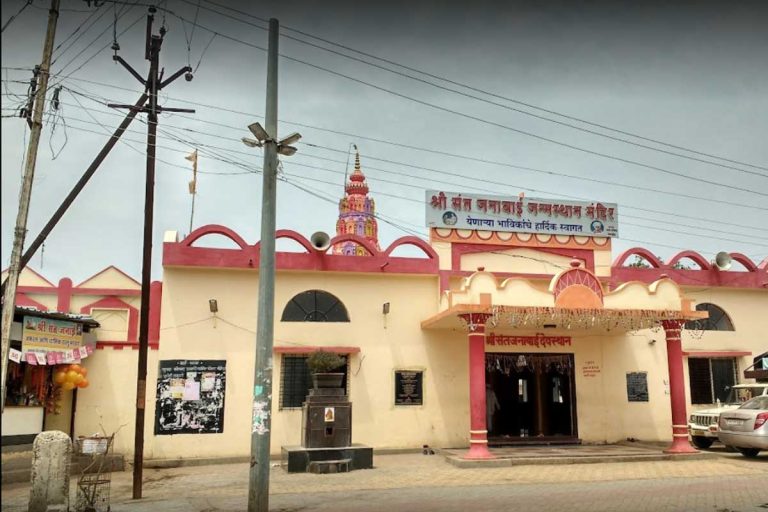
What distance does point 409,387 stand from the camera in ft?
58.3

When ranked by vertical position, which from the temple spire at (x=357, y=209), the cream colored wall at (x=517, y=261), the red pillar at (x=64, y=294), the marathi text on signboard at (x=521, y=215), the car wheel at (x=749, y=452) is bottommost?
the car wheel at (x=749, y=452)

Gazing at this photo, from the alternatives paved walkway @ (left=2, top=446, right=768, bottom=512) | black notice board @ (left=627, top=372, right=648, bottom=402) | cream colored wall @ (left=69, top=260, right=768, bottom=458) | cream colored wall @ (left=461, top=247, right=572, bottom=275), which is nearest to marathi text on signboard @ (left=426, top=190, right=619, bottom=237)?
cream colored wall @ (left=461, top=247, right=572, bottom=275)

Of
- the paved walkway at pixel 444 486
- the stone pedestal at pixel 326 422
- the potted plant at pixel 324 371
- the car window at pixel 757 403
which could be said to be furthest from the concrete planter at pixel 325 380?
the car window at pixel 757 403

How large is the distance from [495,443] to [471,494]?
698 centimetres

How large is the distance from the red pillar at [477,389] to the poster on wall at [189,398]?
20.5 ft

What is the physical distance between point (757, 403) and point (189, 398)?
545 inches

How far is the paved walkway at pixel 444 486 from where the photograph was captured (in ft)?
33.7

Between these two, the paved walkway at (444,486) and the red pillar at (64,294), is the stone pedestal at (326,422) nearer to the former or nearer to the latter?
the paved walkway at (444,486)

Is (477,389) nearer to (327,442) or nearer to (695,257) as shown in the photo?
(327,442)

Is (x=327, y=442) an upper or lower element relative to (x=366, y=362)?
lower

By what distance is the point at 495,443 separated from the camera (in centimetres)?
1792

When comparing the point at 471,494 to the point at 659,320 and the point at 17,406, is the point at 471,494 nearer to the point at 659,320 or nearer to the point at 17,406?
the point at 659,320

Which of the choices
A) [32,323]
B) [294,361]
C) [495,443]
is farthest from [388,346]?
[32,323]

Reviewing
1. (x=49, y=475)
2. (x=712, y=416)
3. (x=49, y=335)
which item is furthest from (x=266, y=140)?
(x=712, y=416)
